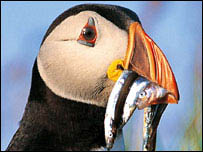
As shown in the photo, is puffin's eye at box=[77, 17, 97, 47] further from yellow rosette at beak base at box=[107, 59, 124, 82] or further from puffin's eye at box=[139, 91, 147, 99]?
puffin's eye at box=[139, 91, 147, 99]

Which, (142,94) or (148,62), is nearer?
(142,94)

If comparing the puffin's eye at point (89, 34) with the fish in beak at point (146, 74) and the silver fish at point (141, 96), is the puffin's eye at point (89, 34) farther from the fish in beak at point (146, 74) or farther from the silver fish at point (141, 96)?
the silver fish at point (141, 96)

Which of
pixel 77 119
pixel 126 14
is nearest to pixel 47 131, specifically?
pixel 77 119

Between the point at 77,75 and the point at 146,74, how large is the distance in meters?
0.44

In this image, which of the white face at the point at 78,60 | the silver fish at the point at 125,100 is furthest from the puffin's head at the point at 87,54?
the silver fish at the point at 125,100

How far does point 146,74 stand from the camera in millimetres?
5629

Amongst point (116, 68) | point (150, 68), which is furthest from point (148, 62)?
point (116, 68)

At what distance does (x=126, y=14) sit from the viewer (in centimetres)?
593

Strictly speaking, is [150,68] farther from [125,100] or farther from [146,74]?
[125,100]

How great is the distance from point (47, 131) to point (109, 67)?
550mm

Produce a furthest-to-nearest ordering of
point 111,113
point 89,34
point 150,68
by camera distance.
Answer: point 89,34 → point 150,68 → point 111,113

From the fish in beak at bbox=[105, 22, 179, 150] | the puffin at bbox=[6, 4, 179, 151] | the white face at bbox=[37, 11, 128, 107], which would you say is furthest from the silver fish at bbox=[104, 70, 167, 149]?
the white face at bbox=[37, 11, 128, 107]

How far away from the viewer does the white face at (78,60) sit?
226 inches

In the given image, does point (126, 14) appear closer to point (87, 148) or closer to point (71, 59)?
point (71, 59)
